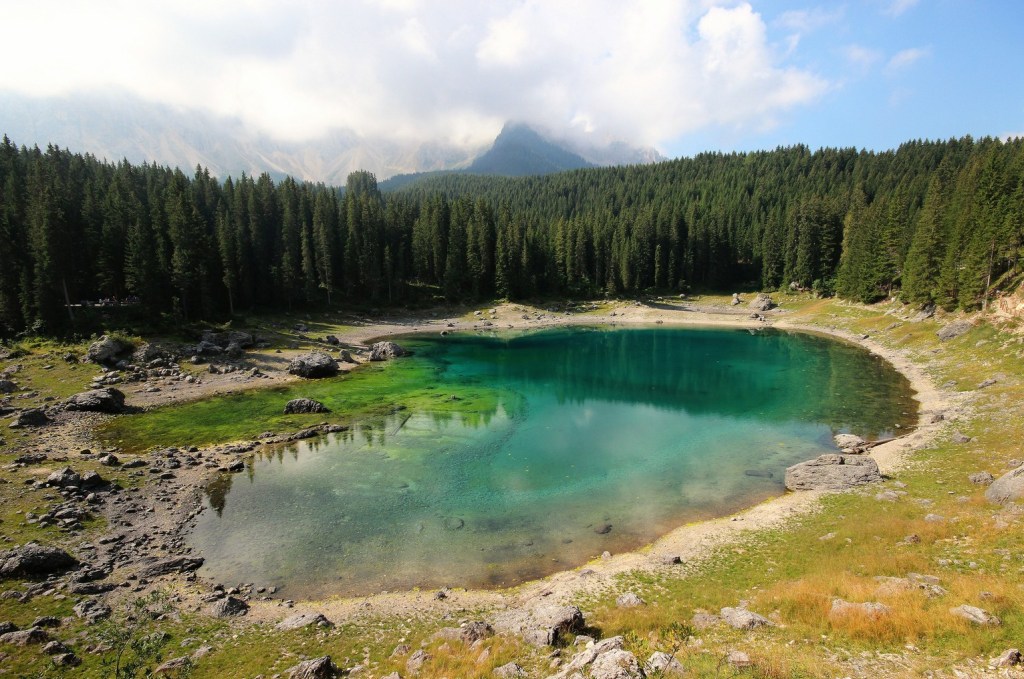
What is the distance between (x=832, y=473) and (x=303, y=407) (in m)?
42.7

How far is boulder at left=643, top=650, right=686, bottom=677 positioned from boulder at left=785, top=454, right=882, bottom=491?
20.6 metres

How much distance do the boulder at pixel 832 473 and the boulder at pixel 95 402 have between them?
54263 millimetres

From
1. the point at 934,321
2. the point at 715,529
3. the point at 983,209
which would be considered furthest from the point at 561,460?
the point at 983,209

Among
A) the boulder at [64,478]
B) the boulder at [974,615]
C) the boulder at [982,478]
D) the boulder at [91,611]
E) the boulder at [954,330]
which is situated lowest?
the boulder at [91,611]

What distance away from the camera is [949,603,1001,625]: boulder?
1241 cm

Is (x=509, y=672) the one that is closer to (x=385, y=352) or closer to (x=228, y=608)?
(x=228, y=608)

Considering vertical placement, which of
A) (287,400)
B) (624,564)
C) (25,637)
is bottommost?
(624,564)

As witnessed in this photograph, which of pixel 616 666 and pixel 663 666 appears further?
pixel 663 666

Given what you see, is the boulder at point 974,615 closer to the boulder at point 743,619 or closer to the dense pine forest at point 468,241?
the boulder at point 743,619

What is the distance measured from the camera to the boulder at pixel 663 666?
11742 millimetres

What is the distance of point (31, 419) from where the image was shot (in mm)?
37062

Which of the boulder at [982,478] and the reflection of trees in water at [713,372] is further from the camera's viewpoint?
the reflection of trees in water at [713,372]

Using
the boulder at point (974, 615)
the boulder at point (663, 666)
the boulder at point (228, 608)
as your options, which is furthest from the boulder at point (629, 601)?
the boulder at point (228, 608)

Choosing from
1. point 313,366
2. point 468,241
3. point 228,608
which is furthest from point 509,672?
point 468,241
